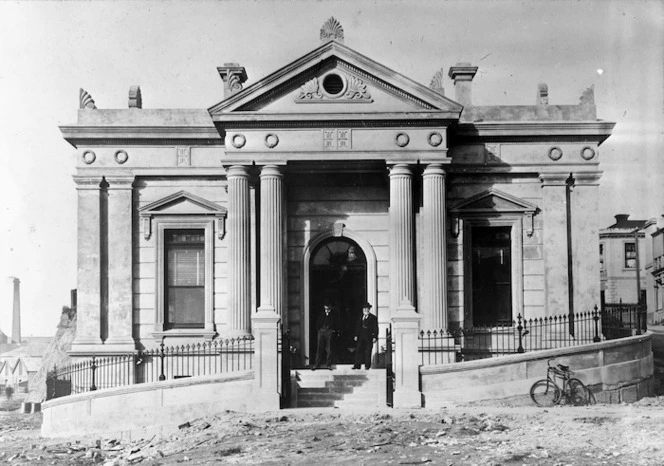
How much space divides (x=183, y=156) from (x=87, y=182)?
2642mm

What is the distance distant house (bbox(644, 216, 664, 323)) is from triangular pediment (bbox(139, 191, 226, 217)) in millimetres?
48968

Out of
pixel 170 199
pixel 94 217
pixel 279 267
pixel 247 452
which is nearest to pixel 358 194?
pixel 279 267

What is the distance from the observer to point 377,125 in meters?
19.3

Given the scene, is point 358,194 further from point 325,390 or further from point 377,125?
point 325,390

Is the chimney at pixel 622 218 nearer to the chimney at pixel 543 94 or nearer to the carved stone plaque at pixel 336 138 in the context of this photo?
the chimney at pixel 543 94

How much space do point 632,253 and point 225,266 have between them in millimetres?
50541

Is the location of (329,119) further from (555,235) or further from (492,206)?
(555,235)

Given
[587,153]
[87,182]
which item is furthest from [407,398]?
[87,182]

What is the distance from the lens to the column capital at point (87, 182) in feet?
69.3

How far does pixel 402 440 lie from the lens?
1272cm

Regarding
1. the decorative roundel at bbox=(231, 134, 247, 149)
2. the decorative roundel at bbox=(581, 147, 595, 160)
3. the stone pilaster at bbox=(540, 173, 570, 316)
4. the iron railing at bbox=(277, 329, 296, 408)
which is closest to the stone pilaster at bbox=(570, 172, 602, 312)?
the stone pilaster at bbox=(540, 173, 570, 316)

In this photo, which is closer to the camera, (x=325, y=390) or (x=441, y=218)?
(x=325, y=390)

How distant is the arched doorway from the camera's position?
21016 millimetres

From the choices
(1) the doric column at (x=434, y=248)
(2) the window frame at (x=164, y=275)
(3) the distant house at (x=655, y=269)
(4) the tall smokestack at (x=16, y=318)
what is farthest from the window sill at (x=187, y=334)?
(4) the tall smokestack at (x=16, y=318)
